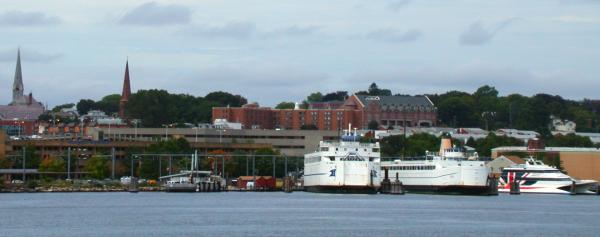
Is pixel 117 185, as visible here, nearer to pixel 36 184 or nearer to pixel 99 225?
pixel 36 184

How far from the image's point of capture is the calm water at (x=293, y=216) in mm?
101375

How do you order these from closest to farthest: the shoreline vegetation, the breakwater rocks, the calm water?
the calm water → the breakwater rocks → the shoreline vegetation

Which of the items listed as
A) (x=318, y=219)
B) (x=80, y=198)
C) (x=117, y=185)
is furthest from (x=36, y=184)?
(x=318, y=219)

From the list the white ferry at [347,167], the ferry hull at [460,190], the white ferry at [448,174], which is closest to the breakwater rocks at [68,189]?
the white ferry at [347,167]

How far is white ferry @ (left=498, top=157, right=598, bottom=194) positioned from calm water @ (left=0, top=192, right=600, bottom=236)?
27.3m

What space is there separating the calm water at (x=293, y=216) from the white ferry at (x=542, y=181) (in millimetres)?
27256

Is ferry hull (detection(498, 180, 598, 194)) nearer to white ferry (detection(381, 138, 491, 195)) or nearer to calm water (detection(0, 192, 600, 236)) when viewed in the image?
white ferry (detection(381, 138, 491, 195))

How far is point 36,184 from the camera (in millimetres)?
186000

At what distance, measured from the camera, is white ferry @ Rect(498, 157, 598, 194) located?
189375 millimetres

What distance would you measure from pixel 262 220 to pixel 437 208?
1019 inches

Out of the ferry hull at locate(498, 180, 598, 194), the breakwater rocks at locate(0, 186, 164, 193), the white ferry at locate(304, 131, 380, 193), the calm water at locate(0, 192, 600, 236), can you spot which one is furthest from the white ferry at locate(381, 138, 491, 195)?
the breakwater rocks at locate(0, 186, 164, 193)

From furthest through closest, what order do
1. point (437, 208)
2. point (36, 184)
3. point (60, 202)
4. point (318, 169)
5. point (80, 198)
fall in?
1. point (36, 184)
2. point (318, 169)
3. point (80, 198)
4. point (60, 202)
5. point (437, 208)

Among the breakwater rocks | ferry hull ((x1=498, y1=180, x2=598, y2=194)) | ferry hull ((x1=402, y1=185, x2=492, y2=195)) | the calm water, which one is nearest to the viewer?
the calm water

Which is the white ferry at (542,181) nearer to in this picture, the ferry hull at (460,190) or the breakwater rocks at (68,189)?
the ferry hull at (460,190)
